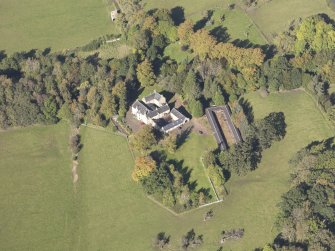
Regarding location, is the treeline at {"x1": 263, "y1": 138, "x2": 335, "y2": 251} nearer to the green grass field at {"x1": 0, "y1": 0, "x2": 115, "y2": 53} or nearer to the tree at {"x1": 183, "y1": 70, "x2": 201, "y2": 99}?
the tree at {"x1": 183, "y1": 70, "x2": 201, "y2": 99}

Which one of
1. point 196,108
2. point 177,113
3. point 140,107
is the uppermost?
point 140,107

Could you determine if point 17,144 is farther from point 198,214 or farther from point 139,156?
point 198,214

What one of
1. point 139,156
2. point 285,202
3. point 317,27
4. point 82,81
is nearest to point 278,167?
point 285,202

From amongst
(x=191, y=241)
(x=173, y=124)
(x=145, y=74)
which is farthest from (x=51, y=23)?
(x=191, y=241)

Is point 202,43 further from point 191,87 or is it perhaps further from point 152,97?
point 152,97

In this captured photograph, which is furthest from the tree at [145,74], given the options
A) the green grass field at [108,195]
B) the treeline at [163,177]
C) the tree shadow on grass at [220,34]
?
the tree shadow on grass at [220,34]

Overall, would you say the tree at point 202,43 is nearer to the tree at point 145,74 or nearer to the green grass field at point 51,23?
the tree at point 145,74
